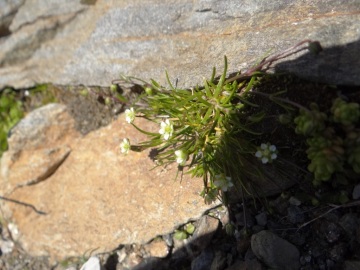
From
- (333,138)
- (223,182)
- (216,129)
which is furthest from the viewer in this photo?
(216,129)

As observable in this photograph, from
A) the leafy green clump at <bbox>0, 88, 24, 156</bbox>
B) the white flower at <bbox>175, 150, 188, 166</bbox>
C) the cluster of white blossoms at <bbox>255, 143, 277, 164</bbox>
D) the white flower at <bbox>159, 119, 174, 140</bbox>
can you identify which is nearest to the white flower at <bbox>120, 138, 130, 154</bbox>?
the white flower at <bbox>159, 119, 174, 140</bbox>

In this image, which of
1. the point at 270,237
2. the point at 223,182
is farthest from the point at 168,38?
the point at 270,237

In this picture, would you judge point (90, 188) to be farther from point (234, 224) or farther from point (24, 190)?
point (234, 224)

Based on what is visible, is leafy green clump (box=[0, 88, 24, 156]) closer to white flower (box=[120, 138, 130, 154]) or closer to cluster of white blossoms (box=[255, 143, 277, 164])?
white flower (box=[120, 138, 130, 154])

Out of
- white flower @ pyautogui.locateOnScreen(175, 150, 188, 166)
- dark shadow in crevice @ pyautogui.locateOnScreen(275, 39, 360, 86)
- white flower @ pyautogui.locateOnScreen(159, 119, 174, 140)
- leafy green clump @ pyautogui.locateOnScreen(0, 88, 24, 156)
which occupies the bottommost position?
leafy green clump @ pyautogui.locateOnScreen(0, 88, 24, 156)

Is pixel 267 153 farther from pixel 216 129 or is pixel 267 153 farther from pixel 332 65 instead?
pixel 332 65

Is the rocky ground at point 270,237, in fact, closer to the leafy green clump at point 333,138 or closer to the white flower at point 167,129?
the leafy green clump at point 333,138

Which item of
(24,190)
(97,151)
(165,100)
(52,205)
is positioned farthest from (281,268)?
(24,190)
